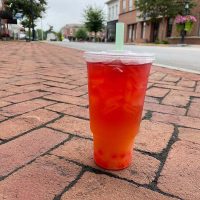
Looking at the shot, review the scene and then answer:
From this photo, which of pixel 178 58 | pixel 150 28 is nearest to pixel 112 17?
pixel 150 28

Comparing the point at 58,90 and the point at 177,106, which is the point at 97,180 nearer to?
the point at 177,106

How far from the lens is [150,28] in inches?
1081

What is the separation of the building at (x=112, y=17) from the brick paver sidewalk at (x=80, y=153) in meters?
38.1

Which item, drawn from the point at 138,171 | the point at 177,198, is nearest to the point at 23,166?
the point at 138,171

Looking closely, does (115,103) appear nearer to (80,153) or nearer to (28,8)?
(80,153)

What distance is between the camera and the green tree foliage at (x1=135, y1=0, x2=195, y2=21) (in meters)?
21.3

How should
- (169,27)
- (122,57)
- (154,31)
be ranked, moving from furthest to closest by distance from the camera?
1. (154,31)
2. (169,27)
3. (122,57)

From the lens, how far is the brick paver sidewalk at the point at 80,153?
980 mm

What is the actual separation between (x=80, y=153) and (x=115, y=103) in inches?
16.0

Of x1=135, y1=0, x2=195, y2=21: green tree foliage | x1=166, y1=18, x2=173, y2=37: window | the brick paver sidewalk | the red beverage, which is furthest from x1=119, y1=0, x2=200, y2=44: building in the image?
the red beverage

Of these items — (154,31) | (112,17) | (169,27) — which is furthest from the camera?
(112,17)

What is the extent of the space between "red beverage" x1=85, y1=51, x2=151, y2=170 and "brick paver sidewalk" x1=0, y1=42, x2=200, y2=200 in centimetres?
13

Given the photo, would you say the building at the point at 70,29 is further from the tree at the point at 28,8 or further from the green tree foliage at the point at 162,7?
the green tree foliage at the point at 162,7

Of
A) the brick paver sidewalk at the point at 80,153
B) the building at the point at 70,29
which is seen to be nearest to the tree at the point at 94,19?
the brick paver sidewalk at the point at 80,153
